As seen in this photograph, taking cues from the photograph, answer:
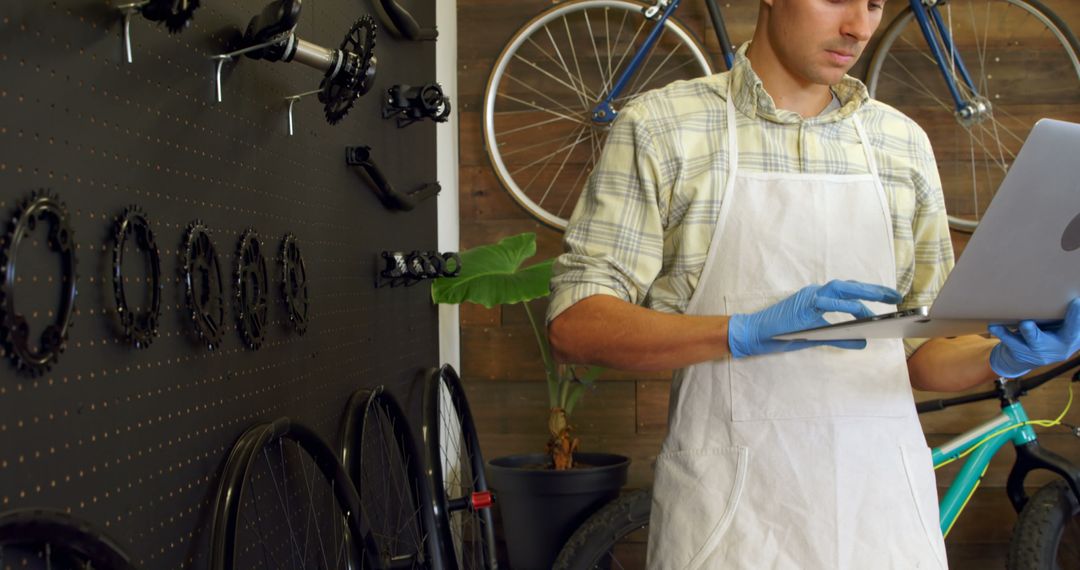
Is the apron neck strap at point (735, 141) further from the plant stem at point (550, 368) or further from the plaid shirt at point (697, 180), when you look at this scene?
the plant stem at point (550, 368)

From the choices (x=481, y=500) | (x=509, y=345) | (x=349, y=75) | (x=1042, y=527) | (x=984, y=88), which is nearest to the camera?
(x=349, y=75)

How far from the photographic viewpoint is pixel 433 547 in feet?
7.86

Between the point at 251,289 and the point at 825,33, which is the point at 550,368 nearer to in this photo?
the point at 251,289

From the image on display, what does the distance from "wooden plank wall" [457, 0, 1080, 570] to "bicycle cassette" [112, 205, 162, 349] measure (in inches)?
81.7

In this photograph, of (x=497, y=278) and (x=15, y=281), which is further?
(x=497, y=278)

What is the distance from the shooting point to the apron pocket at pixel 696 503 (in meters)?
1.50

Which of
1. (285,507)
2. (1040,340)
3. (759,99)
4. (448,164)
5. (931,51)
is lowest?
(285,507)

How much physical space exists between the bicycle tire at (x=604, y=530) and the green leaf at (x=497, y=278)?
583mm

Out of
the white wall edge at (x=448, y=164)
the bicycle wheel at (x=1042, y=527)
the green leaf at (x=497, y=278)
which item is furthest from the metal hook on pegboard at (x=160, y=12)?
the bicycle wheel at (x=1042, y=527)

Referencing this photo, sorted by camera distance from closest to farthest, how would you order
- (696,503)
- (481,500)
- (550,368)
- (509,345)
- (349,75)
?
1. (696,503)
2. (349,75)
3. (481,500)
4. (550,368)
5. (509,345)

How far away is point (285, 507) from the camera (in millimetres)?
1841

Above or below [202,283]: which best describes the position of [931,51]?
above

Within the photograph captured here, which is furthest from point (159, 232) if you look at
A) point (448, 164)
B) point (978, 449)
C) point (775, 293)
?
point (978, 449)

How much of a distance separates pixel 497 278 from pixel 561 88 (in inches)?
31.6
